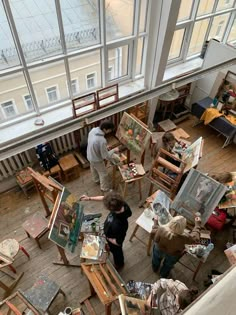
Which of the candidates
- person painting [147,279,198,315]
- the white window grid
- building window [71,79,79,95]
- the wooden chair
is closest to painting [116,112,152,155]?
the wooden chair

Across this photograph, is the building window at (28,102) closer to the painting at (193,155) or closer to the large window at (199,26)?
the painting at (193,155)

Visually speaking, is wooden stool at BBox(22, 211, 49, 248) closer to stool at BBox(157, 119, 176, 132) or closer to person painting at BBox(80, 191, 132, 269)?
person painting at BBox(80, 191, 132, 269)

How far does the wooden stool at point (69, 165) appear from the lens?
181 inches

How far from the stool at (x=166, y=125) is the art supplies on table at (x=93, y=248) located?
3.24 metres

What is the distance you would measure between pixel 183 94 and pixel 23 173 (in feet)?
13.1

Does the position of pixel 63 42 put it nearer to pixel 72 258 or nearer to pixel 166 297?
pixel 72 258

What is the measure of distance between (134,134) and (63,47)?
1.80 m

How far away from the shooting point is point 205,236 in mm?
3320

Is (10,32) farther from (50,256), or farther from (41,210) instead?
(50,256)

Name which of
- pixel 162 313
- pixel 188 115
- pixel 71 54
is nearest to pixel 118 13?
pixel 71 54

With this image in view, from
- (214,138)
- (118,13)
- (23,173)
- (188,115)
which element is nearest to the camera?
(118,13)

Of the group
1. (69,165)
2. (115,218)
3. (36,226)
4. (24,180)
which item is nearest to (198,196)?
(115,218)

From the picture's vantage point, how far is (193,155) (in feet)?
13.0

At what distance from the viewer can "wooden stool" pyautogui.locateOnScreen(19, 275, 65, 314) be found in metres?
2.99
